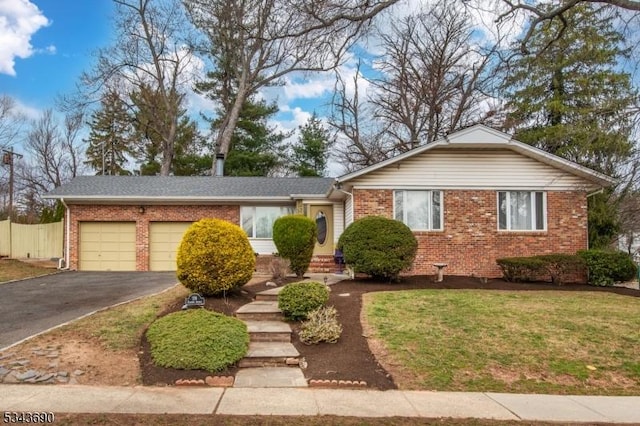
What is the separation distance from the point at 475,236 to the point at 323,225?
215 inches

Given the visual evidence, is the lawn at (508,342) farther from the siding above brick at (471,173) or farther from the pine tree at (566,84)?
the pine tree at (566,84)

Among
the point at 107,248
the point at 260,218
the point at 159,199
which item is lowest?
the point at 107,248

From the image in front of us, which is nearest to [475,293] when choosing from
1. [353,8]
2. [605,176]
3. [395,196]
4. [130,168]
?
[395,196]

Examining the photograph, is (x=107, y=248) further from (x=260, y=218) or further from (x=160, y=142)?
(x=160, y=142)

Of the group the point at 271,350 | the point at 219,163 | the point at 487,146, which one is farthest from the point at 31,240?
the point at 487,146

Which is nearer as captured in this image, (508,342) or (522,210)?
(508,342)

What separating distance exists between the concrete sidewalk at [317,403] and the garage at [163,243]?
1203 cm

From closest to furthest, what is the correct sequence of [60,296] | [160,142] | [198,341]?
1. [198,341]
2. [60,296]
3. [160,142]

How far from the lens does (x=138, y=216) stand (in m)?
17.0

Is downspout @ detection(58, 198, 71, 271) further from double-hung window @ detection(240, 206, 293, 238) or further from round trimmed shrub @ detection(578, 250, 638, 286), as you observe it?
round trimmed shrub @ detection(578, 250, 638, 286)

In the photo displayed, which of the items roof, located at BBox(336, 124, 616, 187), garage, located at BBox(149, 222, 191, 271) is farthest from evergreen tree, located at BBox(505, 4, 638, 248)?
garage, located at BBox(149, 222, 191, 271)

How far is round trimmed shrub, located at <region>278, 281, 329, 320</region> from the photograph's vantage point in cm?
773

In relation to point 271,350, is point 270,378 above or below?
below

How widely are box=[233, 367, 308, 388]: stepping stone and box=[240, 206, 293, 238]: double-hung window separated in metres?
11.3
